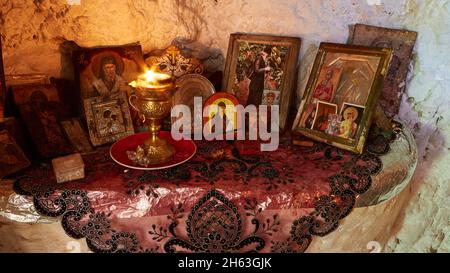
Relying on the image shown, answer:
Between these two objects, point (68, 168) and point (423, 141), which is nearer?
point (68, 168)

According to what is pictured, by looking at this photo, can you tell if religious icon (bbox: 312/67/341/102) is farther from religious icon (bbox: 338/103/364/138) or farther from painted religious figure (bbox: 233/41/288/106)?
painted religious figure (bbox: 233/41/288/106)

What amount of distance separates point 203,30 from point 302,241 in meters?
1.11

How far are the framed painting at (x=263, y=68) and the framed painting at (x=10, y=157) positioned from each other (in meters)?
0.96

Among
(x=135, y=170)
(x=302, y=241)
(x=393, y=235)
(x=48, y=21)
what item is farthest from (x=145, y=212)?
(x=393, y=235)

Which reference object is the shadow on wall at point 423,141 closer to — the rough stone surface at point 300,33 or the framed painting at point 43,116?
the rough stone surface at point 300,33

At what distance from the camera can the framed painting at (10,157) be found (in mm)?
1380

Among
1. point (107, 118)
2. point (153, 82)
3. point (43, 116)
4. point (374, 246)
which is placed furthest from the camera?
point (374, 246)

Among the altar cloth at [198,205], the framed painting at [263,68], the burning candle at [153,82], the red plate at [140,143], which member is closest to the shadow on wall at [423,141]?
the altar cloth at [198,205]

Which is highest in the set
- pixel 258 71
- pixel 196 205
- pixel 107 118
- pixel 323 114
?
pixel 258 71

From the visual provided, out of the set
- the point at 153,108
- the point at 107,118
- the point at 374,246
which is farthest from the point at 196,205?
the point at 374,246

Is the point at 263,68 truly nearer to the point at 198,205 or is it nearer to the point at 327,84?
the point at 327,84

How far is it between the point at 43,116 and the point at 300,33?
4.02 feet

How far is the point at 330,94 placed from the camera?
1.65 metres

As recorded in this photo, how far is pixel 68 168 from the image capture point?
136cm
